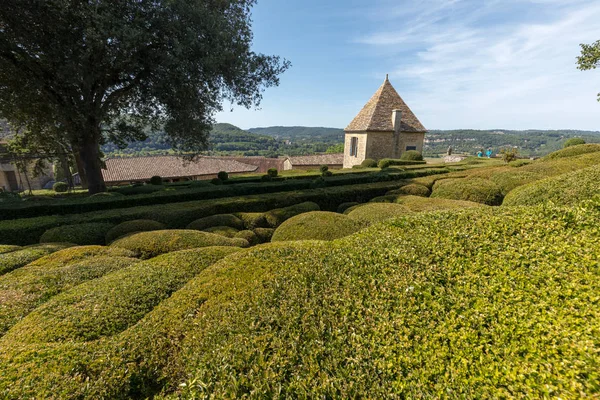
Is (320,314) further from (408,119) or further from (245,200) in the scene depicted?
(408,119)

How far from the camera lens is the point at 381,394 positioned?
2.03 m

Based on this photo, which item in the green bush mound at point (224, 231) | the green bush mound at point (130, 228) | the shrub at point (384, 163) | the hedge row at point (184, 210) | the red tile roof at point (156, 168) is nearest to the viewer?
the green bush mound at point (130, 228)

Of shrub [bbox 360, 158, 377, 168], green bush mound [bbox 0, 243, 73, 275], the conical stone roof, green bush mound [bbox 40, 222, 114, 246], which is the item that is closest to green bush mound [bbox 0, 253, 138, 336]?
green bush mound [bbox 0, 243, 73, 275]

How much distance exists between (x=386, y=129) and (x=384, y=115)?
194 centimetres

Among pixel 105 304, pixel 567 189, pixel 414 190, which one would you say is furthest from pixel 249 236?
pixel 414 190

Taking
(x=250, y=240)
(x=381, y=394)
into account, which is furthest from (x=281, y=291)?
(x=250, y=240)

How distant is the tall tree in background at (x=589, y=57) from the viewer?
19.0 m

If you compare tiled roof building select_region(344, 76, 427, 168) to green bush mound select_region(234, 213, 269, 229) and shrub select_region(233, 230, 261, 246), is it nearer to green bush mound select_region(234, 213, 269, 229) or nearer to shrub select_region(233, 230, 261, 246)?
green bush mound select_region(234, 213, 269, 229)

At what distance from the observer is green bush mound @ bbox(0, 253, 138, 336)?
3559 millimetres

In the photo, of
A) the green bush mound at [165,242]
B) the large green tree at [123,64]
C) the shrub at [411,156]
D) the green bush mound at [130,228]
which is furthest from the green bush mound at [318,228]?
the shrub at [411,156]

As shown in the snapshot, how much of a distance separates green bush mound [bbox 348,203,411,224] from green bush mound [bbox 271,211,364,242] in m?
0.77

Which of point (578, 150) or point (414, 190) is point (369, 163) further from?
point (578, 150)

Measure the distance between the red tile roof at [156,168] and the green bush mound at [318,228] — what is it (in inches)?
1100

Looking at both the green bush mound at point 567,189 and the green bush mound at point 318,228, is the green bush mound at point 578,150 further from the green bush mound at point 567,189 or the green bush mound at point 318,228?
the green bush mound at point 318,228
